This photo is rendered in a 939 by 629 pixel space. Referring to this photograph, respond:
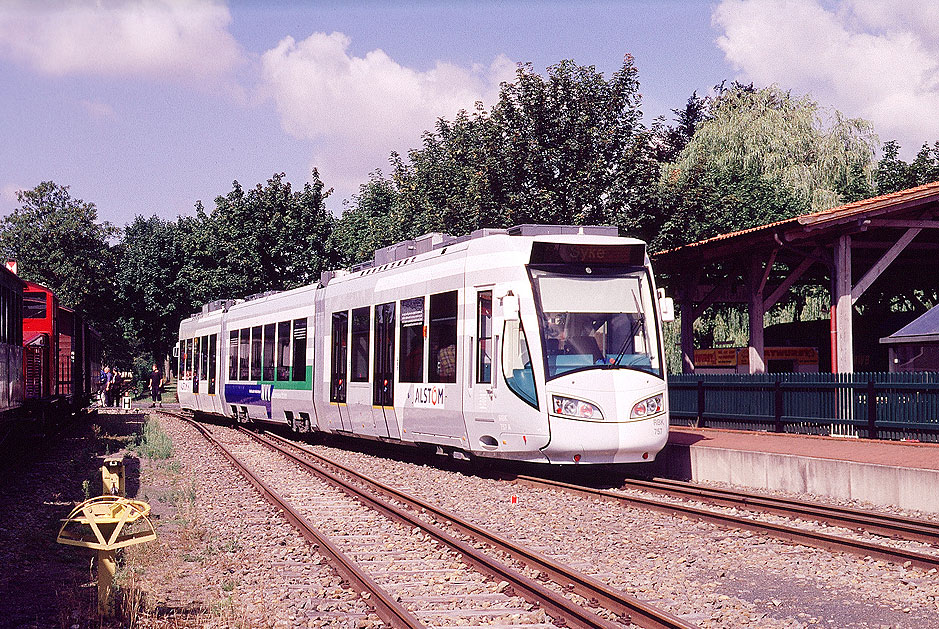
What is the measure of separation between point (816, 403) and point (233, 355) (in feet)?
52.8

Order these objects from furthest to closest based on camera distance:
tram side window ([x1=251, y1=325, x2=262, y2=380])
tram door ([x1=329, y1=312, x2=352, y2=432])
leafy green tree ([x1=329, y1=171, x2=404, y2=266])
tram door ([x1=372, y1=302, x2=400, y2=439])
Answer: leafy green tree ([x1=329, y1=171, x2=404, y2=266]) < tram side window ([x1=251, y1=325, x2=262, y2=380]) < tram door ([x1=329, y1=312, x2=352, y2=432]) < tram door ([x1=372, y1=302, x2=400, y2=439])

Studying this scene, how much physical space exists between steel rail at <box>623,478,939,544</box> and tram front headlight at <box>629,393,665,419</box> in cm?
105

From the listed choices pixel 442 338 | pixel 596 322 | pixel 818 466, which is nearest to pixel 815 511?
pixel 818 466

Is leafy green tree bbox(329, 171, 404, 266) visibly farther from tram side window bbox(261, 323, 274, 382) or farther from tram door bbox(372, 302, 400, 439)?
tram door bbox(372, 302, 400, 439)

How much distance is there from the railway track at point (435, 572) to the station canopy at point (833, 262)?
11391 millimetres

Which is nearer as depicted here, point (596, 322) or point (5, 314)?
point (596, 322)

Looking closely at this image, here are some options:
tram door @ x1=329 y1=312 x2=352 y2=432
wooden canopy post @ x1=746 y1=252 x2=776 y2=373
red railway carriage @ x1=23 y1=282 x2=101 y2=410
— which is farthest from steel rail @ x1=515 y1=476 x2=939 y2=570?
wooden canopy post @ x1=746 y1=252 x2=776 y2=373

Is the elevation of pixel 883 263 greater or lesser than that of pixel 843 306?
greater

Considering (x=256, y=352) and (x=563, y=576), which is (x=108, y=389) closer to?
(x=256, y=352)

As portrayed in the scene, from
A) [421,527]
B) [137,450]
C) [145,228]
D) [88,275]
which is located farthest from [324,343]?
[145,228]

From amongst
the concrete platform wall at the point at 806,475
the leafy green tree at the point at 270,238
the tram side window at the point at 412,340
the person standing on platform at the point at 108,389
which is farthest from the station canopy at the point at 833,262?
the person standing on platform at the point at 108,389

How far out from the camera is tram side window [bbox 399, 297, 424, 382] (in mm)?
16594

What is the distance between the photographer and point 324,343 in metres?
21.2

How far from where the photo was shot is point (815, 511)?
1139cm
